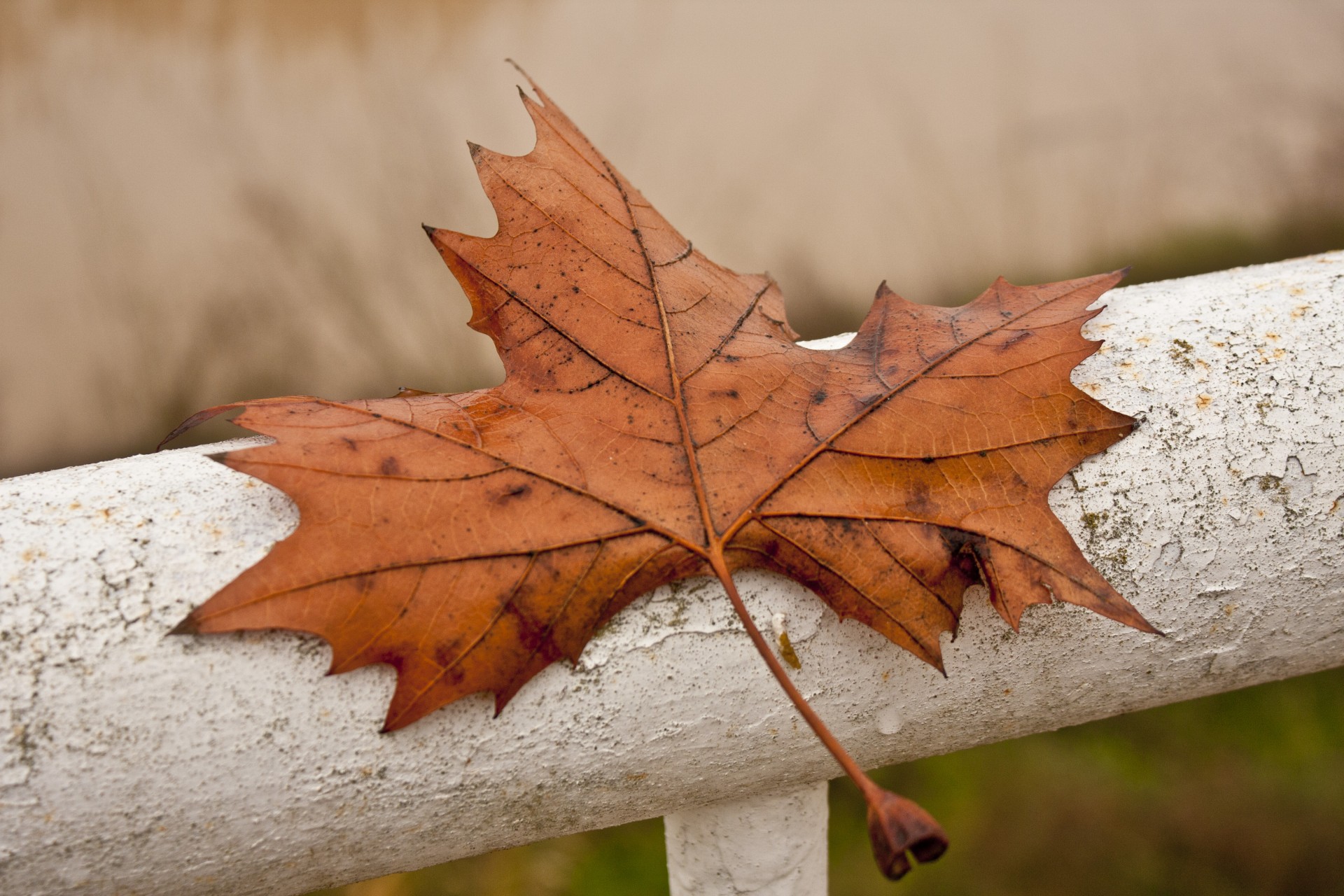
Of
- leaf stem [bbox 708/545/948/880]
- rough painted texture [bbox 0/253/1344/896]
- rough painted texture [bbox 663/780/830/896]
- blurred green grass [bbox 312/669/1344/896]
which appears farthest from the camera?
blurred green grass [bbox 312/669/1344/896]

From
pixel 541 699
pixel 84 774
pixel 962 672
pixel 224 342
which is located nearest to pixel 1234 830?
pixel 962 672

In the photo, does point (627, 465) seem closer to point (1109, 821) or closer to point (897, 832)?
point (897, 832)

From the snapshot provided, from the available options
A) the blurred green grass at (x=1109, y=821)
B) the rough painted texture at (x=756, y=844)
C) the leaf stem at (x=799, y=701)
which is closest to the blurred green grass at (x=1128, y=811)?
the blurred green grass at (x=1109, y=821)

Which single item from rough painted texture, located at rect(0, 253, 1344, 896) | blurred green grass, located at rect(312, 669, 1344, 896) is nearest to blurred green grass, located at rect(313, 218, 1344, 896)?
blurred green grass, located at rect(312, 669, 1344, 896)

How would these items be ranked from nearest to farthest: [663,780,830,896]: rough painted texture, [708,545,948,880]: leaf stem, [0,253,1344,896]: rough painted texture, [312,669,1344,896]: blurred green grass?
[708,545,948,880]: leaf stem
[0,253,1344,896]: rough painted texture
[663,780,830,896]: rough painted texture
[312,669,1344,896]: blurred green grass

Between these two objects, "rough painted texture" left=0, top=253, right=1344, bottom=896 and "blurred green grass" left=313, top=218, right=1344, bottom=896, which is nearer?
"rough painted texture" left=0, top=253, right=1344, bottom=896

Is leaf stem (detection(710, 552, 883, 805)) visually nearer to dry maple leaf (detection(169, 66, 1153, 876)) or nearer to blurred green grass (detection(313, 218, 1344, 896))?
dry maple leaf (detection(169, 66, 1153, 876))

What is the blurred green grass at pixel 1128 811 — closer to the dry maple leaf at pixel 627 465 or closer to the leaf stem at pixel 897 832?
the dry maple leaf at pixel 627 465

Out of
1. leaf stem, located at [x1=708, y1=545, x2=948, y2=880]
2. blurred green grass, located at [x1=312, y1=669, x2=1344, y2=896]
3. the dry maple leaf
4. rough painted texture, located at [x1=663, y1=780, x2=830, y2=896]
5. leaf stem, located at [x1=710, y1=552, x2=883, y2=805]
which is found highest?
the dry maple leaf
